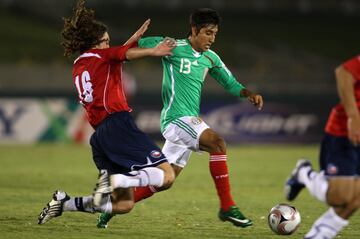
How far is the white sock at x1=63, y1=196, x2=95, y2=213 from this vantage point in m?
8.28

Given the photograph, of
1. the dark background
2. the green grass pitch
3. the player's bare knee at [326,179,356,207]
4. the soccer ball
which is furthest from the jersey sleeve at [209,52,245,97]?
the dark background

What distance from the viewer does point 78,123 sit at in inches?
909

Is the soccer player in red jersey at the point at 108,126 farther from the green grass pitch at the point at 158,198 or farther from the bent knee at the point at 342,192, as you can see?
the bent knee at the point at 342,192

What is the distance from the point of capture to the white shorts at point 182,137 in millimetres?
8938

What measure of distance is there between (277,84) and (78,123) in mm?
7917

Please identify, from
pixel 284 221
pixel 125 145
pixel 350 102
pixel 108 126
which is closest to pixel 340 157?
pixel 350 102

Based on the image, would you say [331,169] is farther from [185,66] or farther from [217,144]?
[185,66]

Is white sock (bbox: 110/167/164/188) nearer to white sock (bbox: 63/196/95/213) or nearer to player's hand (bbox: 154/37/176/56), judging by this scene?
white sock (bbox: 63/196/95/213)

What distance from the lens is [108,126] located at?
8102 millimetres

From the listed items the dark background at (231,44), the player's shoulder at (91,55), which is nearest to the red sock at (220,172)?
the player's shoulder at (91,55)

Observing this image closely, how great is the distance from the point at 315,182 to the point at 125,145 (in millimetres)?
2100

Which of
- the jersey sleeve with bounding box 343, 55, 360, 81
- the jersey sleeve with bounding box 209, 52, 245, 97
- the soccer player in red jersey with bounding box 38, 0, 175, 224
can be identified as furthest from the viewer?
the jersey sleeve with bounding box 209, 52, 245, 97

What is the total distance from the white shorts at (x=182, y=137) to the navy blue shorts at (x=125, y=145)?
2.98 feet

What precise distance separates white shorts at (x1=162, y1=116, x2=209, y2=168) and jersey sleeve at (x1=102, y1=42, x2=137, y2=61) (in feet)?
4.28
